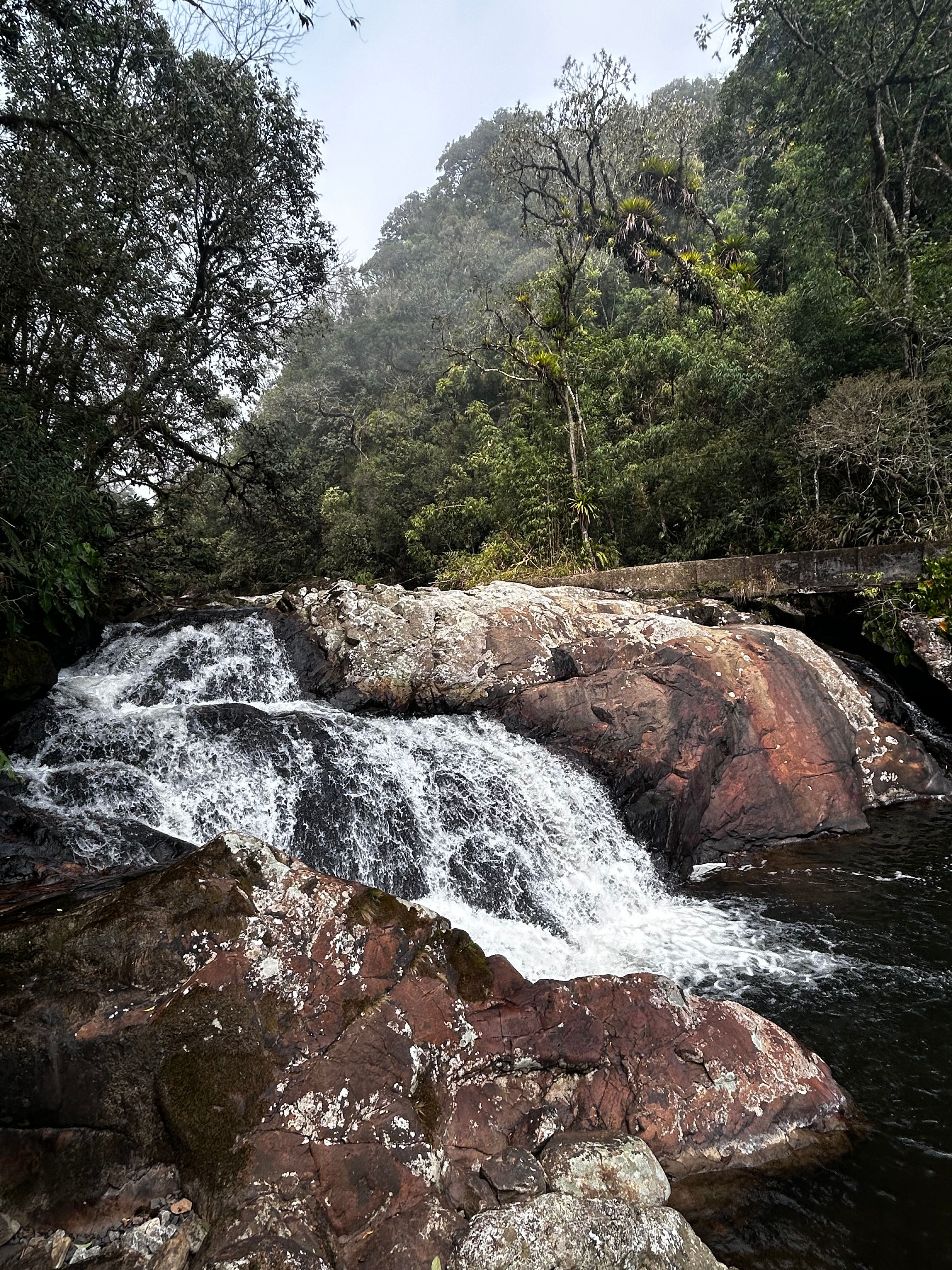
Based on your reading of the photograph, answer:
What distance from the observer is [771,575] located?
998 centimetres

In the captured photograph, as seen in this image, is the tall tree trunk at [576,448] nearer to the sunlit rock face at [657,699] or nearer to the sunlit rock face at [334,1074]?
the sunlit rock face at [657,699]

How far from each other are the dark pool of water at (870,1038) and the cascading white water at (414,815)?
379 mm

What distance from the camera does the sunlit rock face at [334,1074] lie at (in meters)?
2.54

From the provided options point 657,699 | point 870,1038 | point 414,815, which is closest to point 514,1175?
point 870,1038

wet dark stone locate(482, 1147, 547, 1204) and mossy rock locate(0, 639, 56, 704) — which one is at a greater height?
mossy rock locate(0, 639, 56, 704)

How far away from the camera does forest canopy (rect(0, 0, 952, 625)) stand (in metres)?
6.68

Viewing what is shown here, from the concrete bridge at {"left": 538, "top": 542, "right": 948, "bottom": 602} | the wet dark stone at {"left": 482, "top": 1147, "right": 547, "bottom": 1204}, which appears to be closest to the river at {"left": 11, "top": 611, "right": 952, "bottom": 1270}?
the wet dark stone at {"left": 482, "top": 1147, "right": 547, "bottom": 1204}

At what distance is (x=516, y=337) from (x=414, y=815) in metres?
19.7

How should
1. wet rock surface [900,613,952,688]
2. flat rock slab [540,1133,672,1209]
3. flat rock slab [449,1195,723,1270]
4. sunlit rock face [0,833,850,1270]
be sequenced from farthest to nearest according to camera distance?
wet rock surface [900,613,952,688] < flat rock slab [540,1133,672,1209] < sunlit rock face [0,833,850,1270] < flat rock slab [449,1195,723,1270]

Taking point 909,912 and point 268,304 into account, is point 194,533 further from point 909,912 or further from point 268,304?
point 909,912

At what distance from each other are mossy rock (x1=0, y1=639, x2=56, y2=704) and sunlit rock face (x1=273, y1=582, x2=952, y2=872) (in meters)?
2.71

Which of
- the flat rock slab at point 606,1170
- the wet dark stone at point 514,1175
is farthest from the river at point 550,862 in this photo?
the wet dark stone at point 514,1175

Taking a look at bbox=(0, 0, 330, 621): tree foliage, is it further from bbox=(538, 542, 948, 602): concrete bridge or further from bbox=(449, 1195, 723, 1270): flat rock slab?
bbox=(538, 542, 948, 602): concrete bridge

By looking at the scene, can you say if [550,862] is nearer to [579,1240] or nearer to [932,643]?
[579,1240]
